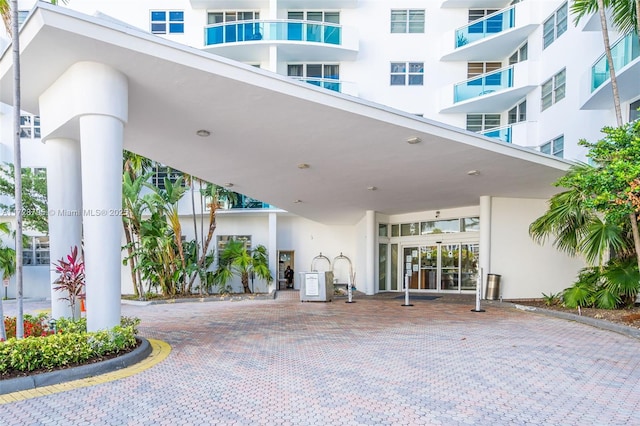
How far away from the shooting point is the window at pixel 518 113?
1783 centimetres

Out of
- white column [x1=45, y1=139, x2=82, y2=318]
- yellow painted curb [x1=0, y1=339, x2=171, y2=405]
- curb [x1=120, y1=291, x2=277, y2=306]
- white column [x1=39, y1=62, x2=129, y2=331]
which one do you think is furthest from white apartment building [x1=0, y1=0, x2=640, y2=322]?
yellow painted curb [x1=0, y1=339, x2=171, y2=405]

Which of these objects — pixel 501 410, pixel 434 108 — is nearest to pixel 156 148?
pixel 501 410

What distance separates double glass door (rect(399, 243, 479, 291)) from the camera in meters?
16.6

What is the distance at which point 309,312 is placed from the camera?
Result: 11469mm

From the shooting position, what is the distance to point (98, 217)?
5734mm

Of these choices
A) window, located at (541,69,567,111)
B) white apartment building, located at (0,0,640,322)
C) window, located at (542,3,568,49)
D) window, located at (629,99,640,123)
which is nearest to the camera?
window, located at (629,99,640,123)

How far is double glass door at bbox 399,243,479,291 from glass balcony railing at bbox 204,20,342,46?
10.8 metres

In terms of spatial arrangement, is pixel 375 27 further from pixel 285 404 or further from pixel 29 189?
pixel 285 404

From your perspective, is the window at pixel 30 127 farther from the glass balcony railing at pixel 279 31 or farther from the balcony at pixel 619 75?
the balcony at pixel 619 75

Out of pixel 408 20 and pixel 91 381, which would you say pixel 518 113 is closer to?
pixel 408 20

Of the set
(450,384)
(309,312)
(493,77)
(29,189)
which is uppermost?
(493,77)

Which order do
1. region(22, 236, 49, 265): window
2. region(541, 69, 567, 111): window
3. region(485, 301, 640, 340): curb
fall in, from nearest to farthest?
region(485, 301, 640, 340): curb < region(541, 69, 567, 111): window < region(22, 236, 49, 265): window

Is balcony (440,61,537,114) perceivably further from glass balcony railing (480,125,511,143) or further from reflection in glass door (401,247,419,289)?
reflection in glass door (401,247,419,289)

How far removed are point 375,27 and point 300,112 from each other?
15.1 meters
